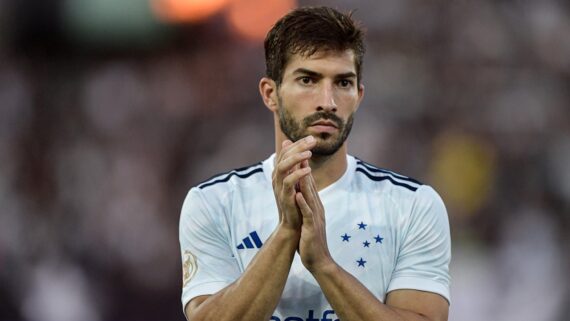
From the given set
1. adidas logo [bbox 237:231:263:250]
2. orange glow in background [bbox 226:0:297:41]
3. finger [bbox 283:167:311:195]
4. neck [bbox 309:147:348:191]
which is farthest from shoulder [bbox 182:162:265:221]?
orange glow in background [bbox 226:0:297:41]

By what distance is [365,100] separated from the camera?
831cm

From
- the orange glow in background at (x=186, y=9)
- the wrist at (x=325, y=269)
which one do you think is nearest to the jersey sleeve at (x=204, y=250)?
the wrist at (x=325, y=269)

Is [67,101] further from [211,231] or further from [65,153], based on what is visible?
[211,231]

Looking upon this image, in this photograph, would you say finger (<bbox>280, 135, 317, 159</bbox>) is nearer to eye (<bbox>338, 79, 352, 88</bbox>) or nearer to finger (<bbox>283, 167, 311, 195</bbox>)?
finger (<bbox>283, 167, 311, 195</bbox>)

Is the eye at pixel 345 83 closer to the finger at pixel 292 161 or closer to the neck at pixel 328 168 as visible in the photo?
the neck at pixel 328 168

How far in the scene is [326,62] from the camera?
3.87 meters

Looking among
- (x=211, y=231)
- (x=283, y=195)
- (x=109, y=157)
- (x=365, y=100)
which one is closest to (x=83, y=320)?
(x=109, y=157)

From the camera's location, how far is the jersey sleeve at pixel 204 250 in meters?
3.97

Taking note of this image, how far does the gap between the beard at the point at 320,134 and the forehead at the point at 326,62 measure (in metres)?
0.18

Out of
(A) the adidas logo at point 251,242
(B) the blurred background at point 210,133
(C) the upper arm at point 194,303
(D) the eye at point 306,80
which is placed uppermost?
(B) the blurred background at point 210,133

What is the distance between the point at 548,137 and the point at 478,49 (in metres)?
0.98

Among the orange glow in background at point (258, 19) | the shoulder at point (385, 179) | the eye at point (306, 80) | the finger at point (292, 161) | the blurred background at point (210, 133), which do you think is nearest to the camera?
the finger at point (292, 161)

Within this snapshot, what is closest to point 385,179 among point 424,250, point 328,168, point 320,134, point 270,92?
point 328,168

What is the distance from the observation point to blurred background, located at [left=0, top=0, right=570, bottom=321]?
7738 millimetres
